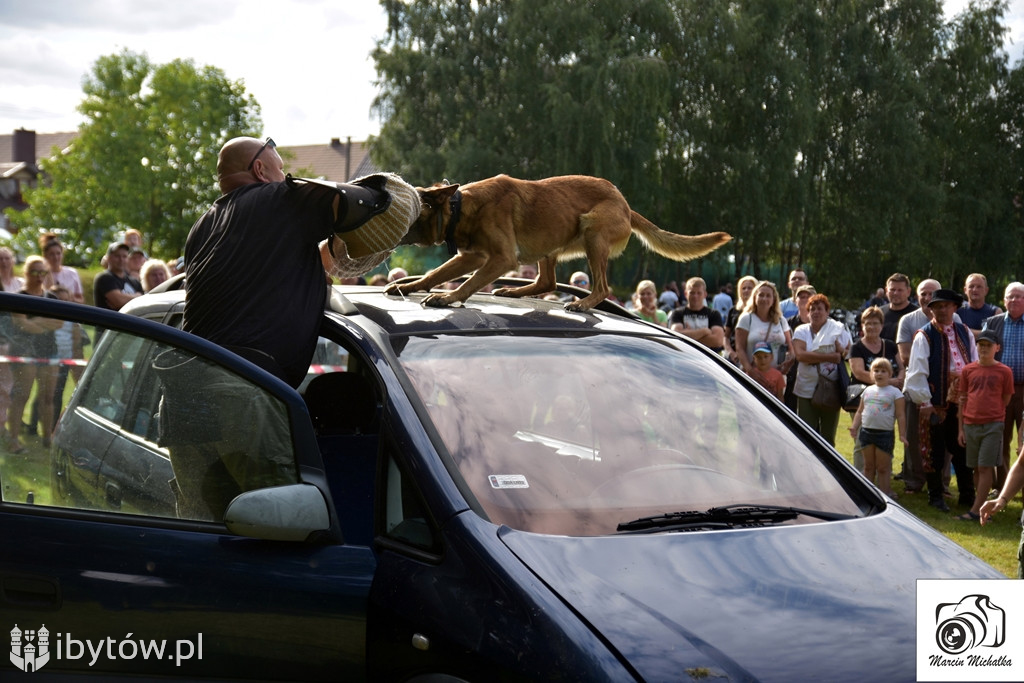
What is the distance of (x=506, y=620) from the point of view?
A: 7.18ft

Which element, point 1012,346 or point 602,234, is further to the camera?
point 1012,346

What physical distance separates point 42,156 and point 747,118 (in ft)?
224

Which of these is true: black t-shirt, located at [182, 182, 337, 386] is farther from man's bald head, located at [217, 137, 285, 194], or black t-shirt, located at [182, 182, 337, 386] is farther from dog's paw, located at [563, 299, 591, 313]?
dog's paw, located at [563, 299, 591, 313]

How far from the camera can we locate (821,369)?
9.51 meters

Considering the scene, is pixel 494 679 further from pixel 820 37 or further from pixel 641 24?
pixel 820 37

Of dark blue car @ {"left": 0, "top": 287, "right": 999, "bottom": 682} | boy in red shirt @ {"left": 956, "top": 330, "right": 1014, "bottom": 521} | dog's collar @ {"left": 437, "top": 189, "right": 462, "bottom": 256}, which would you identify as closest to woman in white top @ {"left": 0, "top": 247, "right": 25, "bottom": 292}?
dog's collar @ {"left": 437, "top": 189, "right": 462, "bottom": 256}

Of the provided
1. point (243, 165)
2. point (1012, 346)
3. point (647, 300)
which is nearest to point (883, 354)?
point (1012, 346)

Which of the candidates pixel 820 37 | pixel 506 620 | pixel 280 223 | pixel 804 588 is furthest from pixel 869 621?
pixel 820 37

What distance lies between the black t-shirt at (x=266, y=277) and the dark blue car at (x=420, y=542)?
0.39 metres

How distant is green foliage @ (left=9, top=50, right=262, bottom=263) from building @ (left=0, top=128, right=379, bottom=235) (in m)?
26.7

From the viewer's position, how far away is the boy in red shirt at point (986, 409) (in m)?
8.60

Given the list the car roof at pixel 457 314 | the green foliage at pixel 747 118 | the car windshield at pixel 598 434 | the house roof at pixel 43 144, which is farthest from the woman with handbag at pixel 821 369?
the house roof at pixel 43 144

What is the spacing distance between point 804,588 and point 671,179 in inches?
1450

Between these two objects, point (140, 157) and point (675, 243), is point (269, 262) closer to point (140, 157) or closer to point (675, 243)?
point (675, 243)
